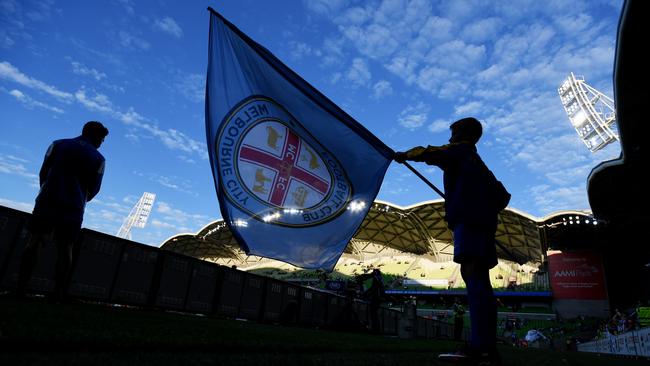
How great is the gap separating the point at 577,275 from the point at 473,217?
1534 inches

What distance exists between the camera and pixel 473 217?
2564mm

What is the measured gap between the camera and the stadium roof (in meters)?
40.5

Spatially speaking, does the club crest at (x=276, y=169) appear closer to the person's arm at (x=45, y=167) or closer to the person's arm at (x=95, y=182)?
the person's arm at (x=95, y=182)

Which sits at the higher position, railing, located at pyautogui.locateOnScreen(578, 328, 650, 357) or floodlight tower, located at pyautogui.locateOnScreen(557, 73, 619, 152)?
floodlight tower, located at pyautogui.locateOnScreen(557, 73, 619, 152)

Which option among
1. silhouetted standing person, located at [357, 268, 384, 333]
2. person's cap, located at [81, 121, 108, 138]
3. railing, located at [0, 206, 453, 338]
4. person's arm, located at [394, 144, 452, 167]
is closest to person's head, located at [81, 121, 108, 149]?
person's cap, located at [81, 121, 108, 138]

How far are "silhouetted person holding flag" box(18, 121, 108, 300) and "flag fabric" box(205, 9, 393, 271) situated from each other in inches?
44.6

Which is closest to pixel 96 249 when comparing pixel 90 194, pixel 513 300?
pixel 90 194

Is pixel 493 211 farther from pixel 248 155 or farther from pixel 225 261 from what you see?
pixel 225 261

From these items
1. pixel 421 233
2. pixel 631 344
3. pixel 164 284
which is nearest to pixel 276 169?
pixel 164 284

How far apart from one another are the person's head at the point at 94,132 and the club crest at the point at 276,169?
A: 3.74 feet

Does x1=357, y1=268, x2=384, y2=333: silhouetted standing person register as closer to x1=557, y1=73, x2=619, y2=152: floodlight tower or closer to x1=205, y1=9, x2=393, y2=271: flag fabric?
x1=205, y1=9, x2=393, y2=271: flag fabric

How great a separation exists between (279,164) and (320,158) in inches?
18.8

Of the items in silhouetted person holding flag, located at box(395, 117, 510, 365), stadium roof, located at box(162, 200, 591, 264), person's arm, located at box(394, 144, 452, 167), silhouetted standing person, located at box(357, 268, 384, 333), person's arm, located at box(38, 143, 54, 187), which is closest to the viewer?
silhouetted person holding flag, located at box(395, 117, 510, 365)

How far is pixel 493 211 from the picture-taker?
2701mm
